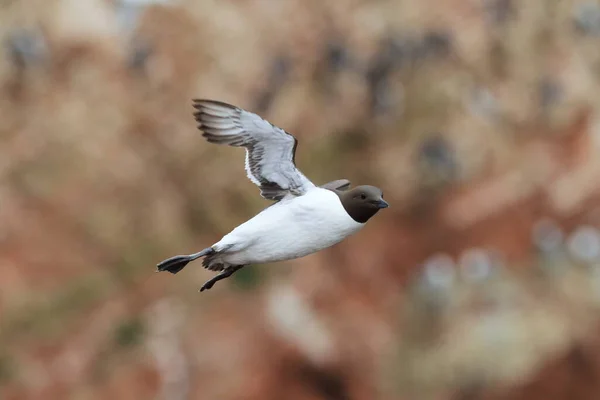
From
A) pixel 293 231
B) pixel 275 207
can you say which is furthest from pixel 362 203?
pixel 275 207

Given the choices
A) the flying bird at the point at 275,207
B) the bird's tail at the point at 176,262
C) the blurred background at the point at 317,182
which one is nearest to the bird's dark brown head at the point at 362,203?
the flying bird at the point at 275,207

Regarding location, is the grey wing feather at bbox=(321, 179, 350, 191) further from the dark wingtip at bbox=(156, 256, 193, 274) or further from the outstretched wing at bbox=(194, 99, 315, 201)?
the dark wingtip at bbox=(156, 256, 193, 274)

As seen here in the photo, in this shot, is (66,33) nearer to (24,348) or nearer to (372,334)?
(24,348)

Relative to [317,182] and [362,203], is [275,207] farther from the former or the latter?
[317,182]

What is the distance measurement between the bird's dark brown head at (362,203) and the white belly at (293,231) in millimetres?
19

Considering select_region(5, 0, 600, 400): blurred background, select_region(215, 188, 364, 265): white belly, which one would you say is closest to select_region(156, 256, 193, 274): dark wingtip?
select_region(215, 188, 364, 265): white belly

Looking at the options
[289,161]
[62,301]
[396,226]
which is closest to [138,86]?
[62,301]

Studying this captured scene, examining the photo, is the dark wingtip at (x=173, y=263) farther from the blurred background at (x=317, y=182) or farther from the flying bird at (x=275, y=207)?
the blurred background at (x=317, y=182)

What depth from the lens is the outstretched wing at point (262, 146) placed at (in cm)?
320

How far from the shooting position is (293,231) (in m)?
2.92

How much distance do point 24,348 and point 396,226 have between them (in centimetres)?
404

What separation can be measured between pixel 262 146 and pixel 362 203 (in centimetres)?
51

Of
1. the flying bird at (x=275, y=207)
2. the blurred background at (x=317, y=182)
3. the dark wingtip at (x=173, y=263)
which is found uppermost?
the blurred background at (x=317, y=182)

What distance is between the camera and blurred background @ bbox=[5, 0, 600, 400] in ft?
28.7
